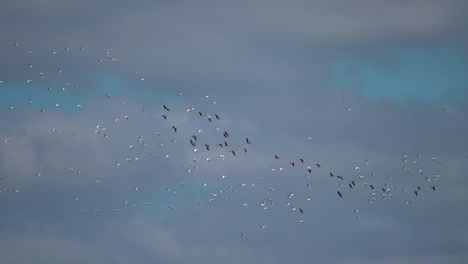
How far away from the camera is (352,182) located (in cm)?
12444

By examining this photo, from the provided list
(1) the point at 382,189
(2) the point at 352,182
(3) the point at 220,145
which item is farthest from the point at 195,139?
(1) the point at 382,189

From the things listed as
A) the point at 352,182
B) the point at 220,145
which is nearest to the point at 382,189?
the point at 352,182

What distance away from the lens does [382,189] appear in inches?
5290

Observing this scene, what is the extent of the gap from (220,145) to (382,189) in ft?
87.7

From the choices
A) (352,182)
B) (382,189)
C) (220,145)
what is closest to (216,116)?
(220,145)

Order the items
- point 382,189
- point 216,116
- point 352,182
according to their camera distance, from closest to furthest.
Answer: point 216,116 → point 352,182 → point 382,189

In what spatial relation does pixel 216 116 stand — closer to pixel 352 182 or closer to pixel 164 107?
pixel 164 107

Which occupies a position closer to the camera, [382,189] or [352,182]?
[352,182]

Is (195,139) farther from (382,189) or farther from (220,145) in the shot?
(382,189)

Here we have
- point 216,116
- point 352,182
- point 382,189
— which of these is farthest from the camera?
point 382,189

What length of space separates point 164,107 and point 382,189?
3269 centimetres

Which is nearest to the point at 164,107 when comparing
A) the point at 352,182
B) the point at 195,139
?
the point at 195,139

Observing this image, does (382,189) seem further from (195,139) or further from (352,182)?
(195,139)

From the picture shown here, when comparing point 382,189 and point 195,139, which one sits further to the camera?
point 382,189
